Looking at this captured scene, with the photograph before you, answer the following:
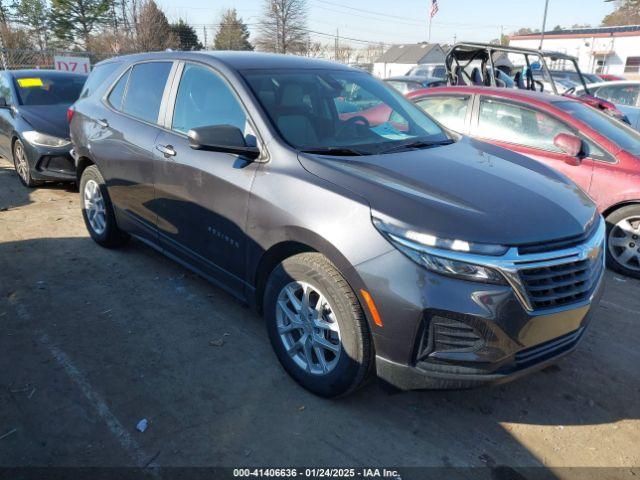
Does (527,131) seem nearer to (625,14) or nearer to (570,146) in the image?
(570,146)

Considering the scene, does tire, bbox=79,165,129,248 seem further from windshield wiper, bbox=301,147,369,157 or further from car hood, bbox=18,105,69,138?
windshield wiper, bbox=301,147,369,157

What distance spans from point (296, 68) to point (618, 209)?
3.52 metres

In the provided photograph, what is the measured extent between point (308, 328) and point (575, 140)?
374cm

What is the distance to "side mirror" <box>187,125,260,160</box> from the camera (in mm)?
2959

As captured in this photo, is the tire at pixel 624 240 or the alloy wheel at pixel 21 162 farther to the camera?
the alloy wheel at pixel 21 162

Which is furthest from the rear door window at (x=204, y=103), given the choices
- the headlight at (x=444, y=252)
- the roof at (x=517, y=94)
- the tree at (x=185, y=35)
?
the tree at (x=185, y=35)

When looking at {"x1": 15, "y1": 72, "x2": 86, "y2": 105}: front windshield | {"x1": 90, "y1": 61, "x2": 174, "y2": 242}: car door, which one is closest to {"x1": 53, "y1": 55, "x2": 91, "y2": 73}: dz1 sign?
{"x1": 15, "y1": 72, "x2": 86, "y2": 105}: front windshield

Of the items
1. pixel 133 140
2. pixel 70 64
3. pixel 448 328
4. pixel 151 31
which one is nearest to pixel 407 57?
pixel 151 31

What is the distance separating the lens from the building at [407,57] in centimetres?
5816

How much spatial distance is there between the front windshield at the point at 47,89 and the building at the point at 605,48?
158 ft

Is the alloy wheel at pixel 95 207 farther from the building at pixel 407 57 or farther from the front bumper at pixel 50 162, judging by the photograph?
the building at pixel 407 57

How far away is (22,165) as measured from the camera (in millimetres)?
7168

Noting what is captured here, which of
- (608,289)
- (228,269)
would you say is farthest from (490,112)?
(228,269)

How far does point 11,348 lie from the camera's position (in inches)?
130
